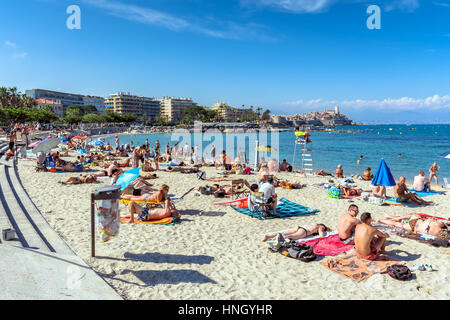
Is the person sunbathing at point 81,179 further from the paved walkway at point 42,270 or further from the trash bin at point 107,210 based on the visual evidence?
the trash bin at point 107,210

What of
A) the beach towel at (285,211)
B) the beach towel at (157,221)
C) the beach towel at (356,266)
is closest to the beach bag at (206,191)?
the beach towel at (285,211)

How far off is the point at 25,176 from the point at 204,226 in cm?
872

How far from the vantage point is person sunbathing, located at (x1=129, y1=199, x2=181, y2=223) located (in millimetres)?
6633

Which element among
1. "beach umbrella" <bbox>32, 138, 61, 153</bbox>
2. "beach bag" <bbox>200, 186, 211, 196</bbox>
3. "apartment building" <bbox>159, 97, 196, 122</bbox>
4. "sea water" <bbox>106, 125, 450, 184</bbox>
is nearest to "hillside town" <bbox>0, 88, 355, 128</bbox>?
"apartment building" <bbox>159, 97, 196, 122</bbox>

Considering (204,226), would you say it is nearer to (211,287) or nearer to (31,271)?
(211,287)

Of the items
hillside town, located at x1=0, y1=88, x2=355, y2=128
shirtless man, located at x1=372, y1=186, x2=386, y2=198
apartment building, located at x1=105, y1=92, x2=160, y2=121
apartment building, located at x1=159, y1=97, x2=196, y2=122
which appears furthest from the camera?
apartment building, located at x1=159, y1=97, x2=196, y2=122

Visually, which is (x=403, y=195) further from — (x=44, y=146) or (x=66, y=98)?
(x=66, y=98)

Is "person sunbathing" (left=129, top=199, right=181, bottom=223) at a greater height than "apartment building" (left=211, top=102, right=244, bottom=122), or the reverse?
"apartment building" (left=211, top=102, right=244, bottom=122)

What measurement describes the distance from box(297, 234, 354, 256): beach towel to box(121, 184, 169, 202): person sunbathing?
345cm

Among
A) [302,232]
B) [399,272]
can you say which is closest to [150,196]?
[302,232]

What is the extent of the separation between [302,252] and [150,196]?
428cm

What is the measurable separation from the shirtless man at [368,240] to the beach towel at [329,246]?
1.24 feet

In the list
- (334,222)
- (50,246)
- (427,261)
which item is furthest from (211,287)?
(334,222)

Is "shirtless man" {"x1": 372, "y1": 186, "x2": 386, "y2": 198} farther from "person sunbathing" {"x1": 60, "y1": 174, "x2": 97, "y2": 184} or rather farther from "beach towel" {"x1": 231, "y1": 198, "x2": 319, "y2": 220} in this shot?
"person sunbathing" {"x1": 60, "y1": 174, "x2": 97, "y2": 184}
